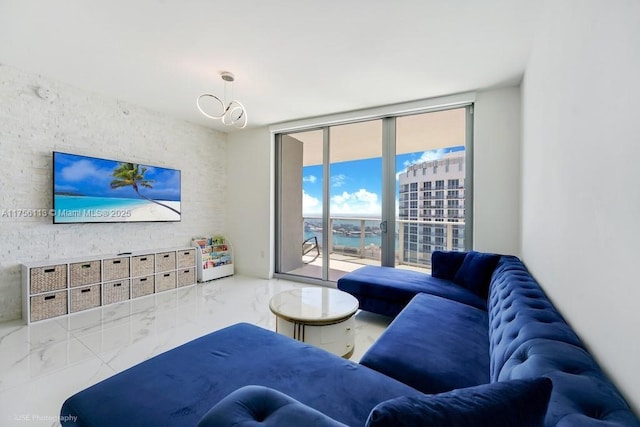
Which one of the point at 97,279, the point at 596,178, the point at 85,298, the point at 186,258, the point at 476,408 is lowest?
the point at 85,298

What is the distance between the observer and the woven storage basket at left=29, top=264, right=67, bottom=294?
2785 millimetres

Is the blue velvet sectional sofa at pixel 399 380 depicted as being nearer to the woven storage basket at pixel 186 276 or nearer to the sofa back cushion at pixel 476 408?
the sofa back cushion at pixel 476 408

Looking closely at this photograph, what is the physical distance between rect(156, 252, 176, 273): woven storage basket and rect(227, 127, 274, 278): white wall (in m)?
1.22

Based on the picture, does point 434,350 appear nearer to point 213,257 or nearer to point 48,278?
point 48,278

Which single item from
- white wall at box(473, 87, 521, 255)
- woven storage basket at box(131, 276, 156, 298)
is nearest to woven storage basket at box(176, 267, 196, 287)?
woven storage basket at box(131, 276, 156, 298)

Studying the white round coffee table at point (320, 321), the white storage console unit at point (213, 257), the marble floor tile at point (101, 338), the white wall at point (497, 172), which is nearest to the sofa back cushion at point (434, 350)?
the white round coffee table at point (320, 321)

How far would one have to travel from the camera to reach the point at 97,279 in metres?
3.25

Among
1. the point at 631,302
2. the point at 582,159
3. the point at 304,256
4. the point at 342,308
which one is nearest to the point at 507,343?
the point at 631,302

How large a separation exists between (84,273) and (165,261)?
93cm

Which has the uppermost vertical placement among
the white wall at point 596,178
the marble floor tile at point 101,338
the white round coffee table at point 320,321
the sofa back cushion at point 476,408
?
the white wall at point 596,178

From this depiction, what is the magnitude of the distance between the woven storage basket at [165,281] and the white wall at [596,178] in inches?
169

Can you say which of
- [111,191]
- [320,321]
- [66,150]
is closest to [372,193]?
[320,321]

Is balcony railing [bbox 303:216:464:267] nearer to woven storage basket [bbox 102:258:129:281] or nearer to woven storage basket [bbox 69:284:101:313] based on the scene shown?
woven storage basket [bbox 102:258:129:281]

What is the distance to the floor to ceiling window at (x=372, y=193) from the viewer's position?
3512 mm
